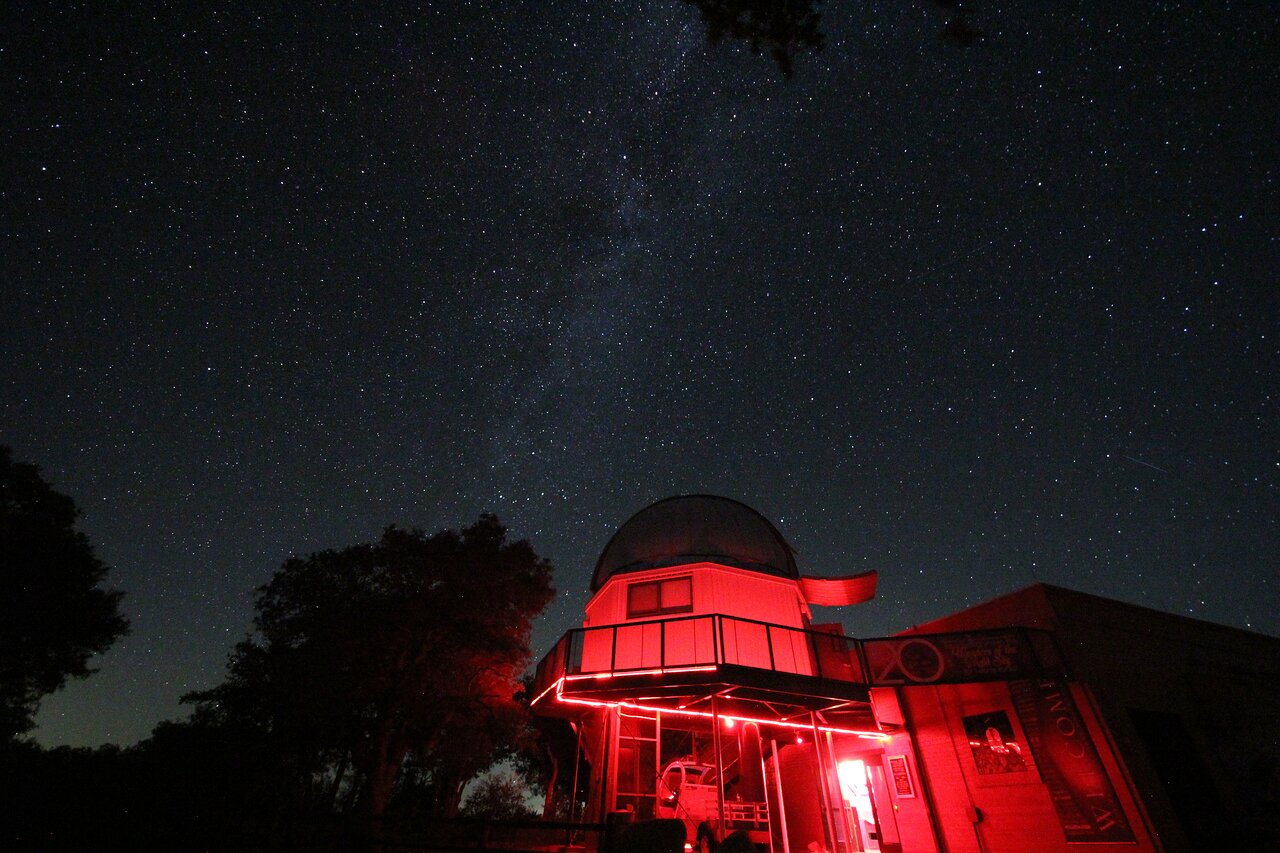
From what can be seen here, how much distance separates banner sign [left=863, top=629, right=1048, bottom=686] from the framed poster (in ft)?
8.97

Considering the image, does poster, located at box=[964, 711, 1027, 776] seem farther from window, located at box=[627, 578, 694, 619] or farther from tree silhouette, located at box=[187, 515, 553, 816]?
tree silhouette, located at box=[187, 515, 553, 816]

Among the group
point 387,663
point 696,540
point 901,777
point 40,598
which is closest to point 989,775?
point 901,777

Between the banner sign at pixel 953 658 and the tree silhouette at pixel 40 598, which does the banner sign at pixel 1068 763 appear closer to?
the banner sign at pixel 953 658

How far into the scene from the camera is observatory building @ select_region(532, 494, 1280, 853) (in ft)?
39.4

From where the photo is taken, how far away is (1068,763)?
475 inches

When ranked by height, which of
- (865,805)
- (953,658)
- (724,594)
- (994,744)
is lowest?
(865,805)

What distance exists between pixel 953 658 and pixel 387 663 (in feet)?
57.6

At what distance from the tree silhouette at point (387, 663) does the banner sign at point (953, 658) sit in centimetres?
1316

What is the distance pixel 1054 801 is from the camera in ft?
39.3

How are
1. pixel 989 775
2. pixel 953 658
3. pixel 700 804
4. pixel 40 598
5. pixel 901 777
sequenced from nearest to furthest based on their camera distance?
pixel 700 804, pixel 989 775, pixel 953 658, pixel 901 777, pixel 40 598

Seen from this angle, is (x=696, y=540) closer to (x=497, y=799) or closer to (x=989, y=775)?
(x=989, y=775)

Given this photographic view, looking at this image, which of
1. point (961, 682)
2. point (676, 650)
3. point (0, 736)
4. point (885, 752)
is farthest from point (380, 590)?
point (961, 682)

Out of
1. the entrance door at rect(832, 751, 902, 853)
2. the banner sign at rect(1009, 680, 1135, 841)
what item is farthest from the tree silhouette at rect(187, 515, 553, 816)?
the banner sign at rect(1009, 680, 1135, 841)

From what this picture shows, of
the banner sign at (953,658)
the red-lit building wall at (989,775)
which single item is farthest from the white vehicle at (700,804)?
the red-lit building wall at (989,775)
